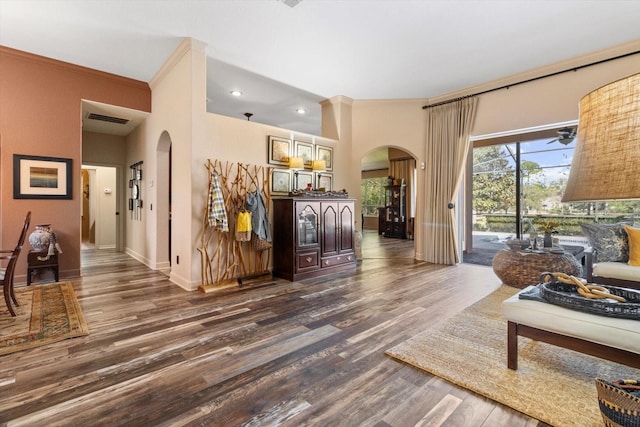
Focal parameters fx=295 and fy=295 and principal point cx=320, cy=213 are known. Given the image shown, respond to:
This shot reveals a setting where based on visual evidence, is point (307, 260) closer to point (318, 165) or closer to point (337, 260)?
point (337, 260)

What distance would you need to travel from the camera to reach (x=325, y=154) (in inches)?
223

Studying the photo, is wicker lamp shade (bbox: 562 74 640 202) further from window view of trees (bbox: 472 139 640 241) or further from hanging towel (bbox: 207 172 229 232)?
window view of trees (bbox: 472 139 640 241)

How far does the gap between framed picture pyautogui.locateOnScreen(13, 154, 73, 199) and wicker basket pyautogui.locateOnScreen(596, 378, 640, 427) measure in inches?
242

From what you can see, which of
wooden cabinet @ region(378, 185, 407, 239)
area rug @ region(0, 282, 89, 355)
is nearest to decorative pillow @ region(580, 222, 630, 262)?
area rug @ region(0, 282, 89, 355)

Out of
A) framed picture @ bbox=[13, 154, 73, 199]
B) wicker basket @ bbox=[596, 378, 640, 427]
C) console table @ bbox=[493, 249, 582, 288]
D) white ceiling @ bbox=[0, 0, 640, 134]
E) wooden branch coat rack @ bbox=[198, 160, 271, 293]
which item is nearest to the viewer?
wicker basket @ bbox=[596, 378, 640, 427]

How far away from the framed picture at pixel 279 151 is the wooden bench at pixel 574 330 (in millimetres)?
3770

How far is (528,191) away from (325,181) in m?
4.40

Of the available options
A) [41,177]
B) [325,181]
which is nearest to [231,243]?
[325,181]

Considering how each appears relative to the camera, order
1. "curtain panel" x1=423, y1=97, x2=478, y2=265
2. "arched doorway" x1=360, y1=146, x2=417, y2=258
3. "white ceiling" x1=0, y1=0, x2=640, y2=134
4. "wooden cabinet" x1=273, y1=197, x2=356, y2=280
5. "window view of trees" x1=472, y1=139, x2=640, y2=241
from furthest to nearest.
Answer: "arched doorway" x1=360, y1=146, x2=417, y2=258 → "window view of trees" x1=472, y1=139, x2=640, y2=241 → "curtain panel" x1=423, y1=97, x2=478, y2=265 → "wooden cabinet" x1=273, y1=197, x2=356, y2=280 → "white ceiling" x1=0, y1=0, x2=640, y2=134

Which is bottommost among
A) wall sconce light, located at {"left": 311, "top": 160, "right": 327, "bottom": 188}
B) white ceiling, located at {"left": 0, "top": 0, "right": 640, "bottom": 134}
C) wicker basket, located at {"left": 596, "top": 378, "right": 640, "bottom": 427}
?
wicker basket, located at {"left": 596, "top": 378, "right": 640, "bottom": 427}

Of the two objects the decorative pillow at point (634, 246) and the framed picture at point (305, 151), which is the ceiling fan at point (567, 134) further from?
the framed picture at point (305, 151)

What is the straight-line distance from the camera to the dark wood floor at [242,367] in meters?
1.59

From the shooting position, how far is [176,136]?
421 centimetres

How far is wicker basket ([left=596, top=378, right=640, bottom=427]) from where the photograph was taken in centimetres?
122
